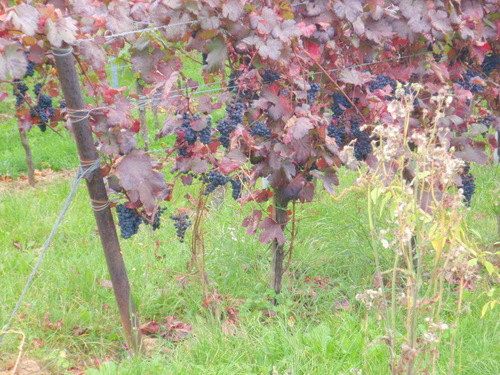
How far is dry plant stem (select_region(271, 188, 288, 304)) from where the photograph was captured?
2.92 meters

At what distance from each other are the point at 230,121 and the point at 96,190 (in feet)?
2.11

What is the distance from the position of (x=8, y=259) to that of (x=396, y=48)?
272 centimetres

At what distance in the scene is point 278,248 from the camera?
9.82 ft

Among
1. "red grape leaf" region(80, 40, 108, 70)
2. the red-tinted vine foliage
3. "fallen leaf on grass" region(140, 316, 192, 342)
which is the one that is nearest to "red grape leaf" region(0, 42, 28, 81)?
the red-tinted vine foliage

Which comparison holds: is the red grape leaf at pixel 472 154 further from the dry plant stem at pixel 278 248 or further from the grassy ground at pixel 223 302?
the dry plant stem at pixel 278 248

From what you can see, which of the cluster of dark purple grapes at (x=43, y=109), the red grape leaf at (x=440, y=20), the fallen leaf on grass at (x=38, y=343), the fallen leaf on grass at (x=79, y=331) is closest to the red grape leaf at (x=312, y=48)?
the red grape leaf at (x=440, y=20)

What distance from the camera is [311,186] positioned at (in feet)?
9.15

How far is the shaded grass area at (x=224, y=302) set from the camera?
2.40 metres

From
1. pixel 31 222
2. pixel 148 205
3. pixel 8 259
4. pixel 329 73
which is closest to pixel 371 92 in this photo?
pixel 329 73

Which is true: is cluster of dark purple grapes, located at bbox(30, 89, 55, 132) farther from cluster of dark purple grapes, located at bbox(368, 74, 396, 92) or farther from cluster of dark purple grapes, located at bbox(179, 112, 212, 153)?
cluster of dark purple grapes, located at bbox(368, 74, 396, 92)

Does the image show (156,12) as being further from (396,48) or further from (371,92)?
(396,48)

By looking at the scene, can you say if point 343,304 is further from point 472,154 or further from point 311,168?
point 472,154

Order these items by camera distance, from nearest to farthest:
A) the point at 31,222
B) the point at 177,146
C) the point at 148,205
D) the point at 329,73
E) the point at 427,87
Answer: the point at 148,205 → the point at 177,146 → the point at 329,73 → the point at 427,87 → the point at 31,222

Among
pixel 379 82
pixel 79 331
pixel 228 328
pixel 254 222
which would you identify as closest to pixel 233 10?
pixel 379 82
